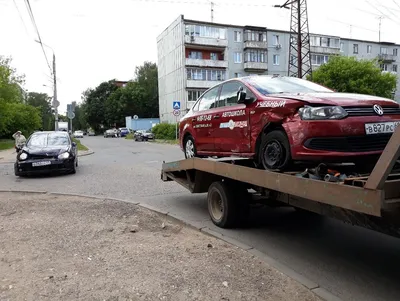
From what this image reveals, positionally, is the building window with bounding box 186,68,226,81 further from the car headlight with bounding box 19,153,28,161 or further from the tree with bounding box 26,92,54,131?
the tree with bounding box 26,92,54,131

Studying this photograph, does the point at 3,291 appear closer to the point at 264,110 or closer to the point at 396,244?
the point at 264,110

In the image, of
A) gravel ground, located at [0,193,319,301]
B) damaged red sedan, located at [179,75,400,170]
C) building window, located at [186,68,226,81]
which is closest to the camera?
gravel ground, located at [0,193,319,301]

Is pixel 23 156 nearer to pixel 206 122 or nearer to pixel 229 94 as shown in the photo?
pixel 206 122

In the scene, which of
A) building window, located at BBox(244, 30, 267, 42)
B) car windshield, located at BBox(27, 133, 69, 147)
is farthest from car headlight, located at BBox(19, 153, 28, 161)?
building window, located at BBox(244, 30, 267, 42)

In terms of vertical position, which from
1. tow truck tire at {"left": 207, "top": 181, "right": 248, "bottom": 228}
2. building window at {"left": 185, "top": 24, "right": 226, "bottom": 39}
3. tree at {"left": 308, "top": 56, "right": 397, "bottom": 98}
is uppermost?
building window at {"left": 185, "top": 24, "right": 226, "bottom": 39}

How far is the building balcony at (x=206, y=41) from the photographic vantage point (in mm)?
49094

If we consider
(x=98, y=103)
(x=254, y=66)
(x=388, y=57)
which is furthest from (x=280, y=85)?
(x=98, y=103)

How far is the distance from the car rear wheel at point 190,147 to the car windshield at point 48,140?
666 centimetres

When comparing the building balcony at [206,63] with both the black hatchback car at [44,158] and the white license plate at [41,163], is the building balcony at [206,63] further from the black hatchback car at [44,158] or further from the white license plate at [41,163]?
the white license plate at [41,163]

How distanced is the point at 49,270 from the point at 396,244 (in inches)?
164

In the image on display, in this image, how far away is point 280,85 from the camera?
17.6ft

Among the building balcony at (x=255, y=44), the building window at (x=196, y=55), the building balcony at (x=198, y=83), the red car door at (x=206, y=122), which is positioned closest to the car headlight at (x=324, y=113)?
the red car door at (x=206, y=122)

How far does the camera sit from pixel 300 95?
14.8 feet

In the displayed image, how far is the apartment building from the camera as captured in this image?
4972cm
